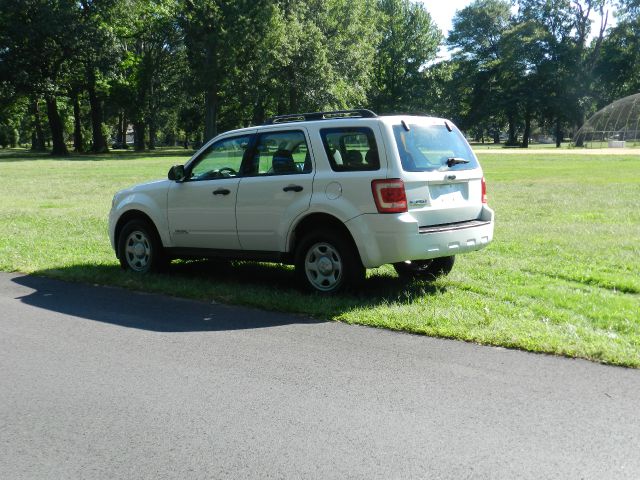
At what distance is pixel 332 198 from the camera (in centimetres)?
698

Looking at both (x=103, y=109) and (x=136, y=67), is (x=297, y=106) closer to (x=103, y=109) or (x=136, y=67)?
(x=136, y=67)

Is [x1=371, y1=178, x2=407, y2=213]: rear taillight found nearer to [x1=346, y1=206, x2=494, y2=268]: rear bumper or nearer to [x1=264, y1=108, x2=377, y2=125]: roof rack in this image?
[x1=346, y1=206, x2=494, y2=268]: rear bumper

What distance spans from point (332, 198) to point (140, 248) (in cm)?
310

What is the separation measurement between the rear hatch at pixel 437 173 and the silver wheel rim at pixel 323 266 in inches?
38.8

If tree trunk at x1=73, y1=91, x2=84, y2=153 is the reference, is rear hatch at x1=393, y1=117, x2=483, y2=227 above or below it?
below

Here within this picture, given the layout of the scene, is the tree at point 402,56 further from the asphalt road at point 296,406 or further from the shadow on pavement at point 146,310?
the asphalt road at point 296,406

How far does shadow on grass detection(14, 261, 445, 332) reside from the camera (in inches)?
259

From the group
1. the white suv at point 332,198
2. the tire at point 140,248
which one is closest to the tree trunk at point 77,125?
the tire at point 140,248

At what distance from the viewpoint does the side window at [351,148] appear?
22.5 ft

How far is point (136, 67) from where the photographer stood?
63281mm

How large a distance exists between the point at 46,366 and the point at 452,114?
85.3m

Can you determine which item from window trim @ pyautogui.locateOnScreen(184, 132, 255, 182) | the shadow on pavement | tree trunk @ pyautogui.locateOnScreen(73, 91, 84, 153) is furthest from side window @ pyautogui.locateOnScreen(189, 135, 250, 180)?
tree trunk @ pyautogui.locateOnScreen(73, 91, 84, 153)

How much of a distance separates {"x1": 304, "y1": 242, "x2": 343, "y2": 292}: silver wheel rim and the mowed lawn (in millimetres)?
246

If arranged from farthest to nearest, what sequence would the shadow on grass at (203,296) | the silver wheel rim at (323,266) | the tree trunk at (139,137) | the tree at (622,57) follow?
the tree at (622,57) < the tree trunk at (139,137) < the silver wheel rim at (323,266) < the shadow on grass at (203,296)
